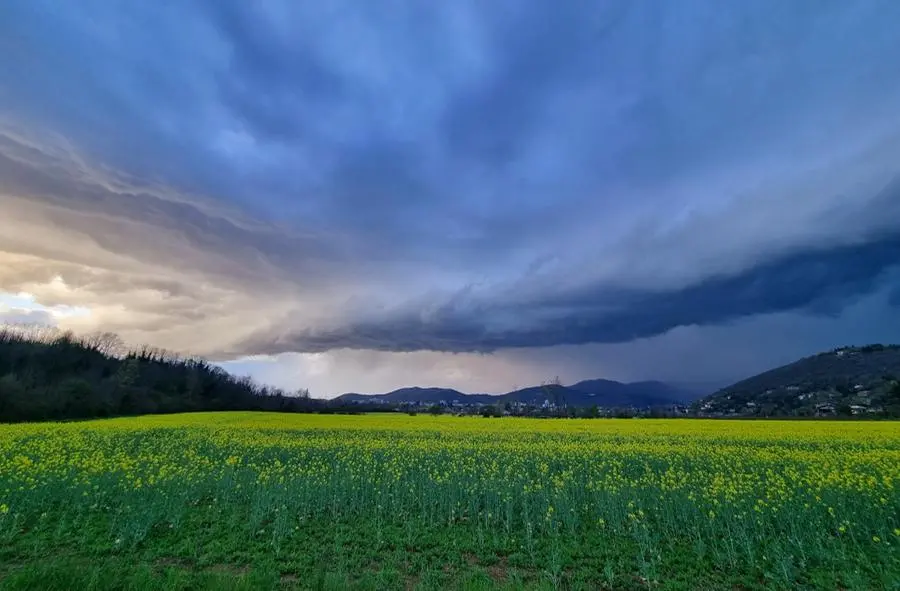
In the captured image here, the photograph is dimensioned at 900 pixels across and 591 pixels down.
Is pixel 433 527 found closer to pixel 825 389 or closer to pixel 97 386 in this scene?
pixel 97 386

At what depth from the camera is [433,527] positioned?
11008mm

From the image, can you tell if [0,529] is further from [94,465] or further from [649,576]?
[649,576]

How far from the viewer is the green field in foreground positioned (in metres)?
8.10

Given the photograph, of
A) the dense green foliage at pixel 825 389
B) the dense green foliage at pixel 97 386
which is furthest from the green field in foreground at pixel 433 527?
the dense green foliage at pixel 825 389

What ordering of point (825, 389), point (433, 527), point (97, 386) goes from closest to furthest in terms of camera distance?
point (433, 527) → point (97, 386) → point (825, 389)

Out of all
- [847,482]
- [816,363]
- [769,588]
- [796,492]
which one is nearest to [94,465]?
[769,588]

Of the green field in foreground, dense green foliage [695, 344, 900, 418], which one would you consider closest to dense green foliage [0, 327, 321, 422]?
the green field in foreground

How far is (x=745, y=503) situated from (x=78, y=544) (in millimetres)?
15377

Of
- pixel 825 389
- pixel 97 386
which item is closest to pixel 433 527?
pixel 97 386

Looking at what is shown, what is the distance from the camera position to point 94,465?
51.4 ft

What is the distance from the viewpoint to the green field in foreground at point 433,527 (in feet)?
26.6

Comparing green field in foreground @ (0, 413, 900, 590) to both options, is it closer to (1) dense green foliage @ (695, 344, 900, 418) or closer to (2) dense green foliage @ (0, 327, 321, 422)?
(2) dense green foliage @ (0, 327, 321, 422)

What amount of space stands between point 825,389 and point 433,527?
114 m

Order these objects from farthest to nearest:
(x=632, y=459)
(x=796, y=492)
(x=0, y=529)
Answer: (x=632, y=459) < (x=796, y=492) < (x=0, y=529)
